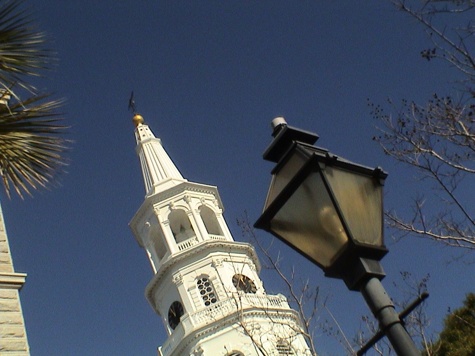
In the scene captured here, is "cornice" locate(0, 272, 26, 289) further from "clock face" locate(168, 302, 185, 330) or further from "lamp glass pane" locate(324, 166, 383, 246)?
"clock face" locate(168, 302, 185, 330)

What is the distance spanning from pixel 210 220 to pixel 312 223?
39.9m

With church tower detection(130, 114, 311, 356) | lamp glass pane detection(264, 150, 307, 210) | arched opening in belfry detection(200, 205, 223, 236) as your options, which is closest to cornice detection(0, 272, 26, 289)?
lamp glass pane detection(264, 150, 307, 210)

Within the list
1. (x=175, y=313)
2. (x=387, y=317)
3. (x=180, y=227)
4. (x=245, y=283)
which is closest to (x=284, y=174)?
(x=387, y=317)

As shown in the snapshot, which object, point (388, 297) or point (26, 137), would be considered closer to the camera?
point (388, 297)

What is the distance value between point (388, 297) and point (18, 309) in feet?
19.3

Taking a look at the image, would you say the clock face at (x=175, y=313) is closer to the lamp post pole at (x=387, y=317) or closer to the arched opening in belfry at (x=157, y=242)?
the arched opening in belfry at (x=157, y=242)

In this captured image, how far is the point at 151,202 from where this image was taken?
4259cm

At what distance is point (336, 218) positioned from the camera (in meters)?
3.62

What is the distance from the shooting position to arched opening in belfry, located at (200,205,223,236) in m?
43.0

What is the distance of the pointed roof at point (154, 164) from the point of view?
44.4 meters

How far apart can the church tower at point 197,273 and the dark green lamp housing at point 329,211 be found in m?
27.6

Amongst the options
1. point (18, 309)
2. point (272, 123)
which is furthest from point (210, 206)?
point (272, 123)

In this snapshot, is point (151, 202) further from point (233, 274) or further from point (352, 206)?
point (352, 206)

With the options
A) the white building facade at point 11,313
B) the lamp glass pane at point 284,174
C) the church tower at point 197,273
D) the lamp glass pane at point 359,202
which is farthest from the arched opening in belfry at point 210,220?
the lamp glass pane at point 359,202
